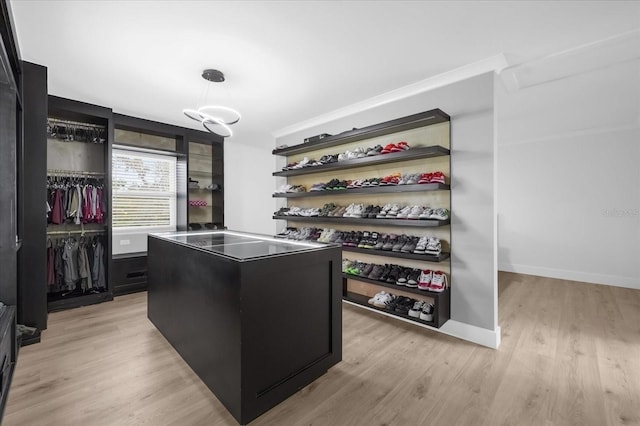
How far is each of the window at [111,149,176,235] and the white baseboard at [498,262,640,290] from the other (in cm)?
670

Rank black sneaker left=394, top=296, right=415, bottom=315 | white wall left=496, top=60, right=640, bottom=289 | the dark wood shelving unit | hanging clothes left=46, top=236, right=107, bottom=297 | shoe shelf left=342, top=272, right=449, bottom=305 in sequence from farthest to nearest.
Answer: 1. white wall left=496, top=60, right=640, bottom=289
2. hanging clothes left=46, top=236, right=107, bottom=297
3. the dark wood shelving unit
4. black sneaker left=394, top=296, right=415, bottom=315
5. shoe shelf left=342, top=272, right=449, bottom=305

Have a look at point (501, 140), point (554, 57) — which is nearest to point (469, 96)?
point (554, 57)

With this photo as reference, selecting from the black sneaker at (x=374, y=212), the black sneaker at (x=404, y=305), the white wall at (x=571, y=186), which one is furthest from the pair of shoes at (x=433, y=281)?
the white wall at (x=571, y=186)

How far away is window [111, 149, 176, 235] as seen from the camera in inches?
174

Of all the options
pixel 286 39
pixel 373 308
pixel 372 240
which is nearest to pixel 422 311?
pixel 373 308

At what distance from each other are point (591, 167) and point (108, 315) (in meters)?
7.63

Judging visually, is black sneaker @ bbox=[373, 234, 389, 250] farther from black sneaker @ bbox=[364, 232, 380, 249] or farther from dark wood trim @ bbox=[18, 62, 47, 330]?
dark wood trim @ bbox=[18, 62, 47, 330]

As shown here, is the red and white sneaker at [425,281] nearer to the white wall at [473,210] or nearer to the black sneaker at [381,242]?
the white wall at [473,210]

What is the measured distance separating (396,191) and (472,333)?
1.62 metres

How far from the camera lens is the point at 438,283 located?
283 centimetres

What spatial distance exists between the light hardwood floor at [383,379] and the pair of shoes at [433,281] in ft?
1.62

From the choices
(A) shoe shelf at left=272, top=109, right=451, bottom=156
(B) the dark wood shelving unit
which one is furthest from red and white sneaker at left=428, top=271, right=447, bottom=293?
(B) the dark wood shelving unit

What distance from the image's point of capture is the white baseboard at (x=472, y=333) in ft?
8.54

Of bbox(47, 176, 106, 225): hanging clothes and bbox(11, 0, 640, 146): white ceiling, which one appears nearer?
bbox(11, 0, 640, 146): white ceiling
